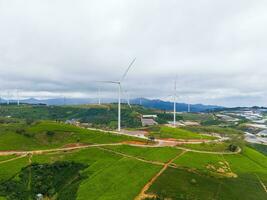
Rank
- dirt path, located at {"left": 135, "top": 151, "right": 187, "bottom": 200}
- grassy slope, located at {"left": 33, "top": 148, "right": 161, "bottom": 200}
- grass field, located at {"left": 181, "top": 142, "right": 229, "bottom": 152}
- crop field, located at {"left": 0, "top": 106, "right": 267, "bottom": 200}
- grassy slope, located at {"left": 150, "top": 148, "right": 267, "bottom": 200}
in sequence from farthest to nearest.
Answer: grass field, located at {"left": 181, "top": 142, "right": 229, "bottom": 152}
crop field, located at {"left": 0, "top": 106, "right": 267, "bottom": 200}
grassy slope, located at {"left": 33, "top": 148, "right": 161, "bottom": 200}
grassy slope, located at {"left": 150, "top": 148, "right": 267, "bottom": 200}
dirt path, located at {"left": 135, "top": 151, "right": 187, "bottom": 200}

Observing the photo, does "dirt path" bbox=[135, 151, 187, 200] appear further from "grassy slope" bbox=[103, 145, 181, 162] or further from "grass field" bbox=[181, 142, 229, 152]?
"grass field" bbox=[181, 142, 229, 152]

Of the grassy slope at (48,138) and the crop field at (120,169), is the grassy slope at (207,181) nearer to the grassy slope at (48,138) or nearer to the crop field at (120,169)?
the crop field at (120,169)

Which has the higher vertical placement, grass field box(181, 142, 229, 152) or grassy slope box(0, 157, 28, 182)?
grass field box(181, 142, 229, 152)

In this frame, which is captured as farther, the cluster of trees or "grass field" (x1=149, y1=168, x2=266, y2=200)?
the cluster of trees

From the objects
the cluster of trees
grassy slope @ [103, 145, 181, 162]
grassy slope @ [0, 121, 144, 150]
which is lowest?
the cluster of trees

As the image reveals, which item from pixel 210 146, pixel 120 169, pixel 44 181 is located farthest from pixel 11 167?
pixel 210 146

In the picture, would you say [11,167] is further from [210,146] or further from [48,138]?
[210,146]

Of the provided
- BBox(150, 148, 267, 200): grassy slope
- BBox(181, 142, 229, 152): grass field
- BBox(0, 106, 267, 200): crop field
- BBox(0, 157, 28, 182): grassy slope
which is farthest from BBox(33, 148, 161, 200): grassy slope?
BBox(181, 142, 229, 152): grass field

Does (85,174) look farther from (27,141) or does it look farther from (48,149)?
(27,141)

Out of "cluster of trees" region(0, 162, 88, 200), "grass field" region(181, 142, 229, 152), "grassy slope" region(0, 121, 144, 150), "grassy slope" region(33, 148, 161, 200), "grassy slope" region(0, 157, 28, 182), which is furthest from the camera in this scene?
"grassy slope" region(0, 121, 144, 150)

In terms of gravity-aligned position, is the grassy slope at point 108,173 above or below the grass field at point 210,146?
below

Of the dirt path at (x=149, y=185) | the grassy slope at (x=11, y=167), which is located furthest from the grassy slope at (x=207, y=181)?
the grassy slope at (x=11, y=167)
